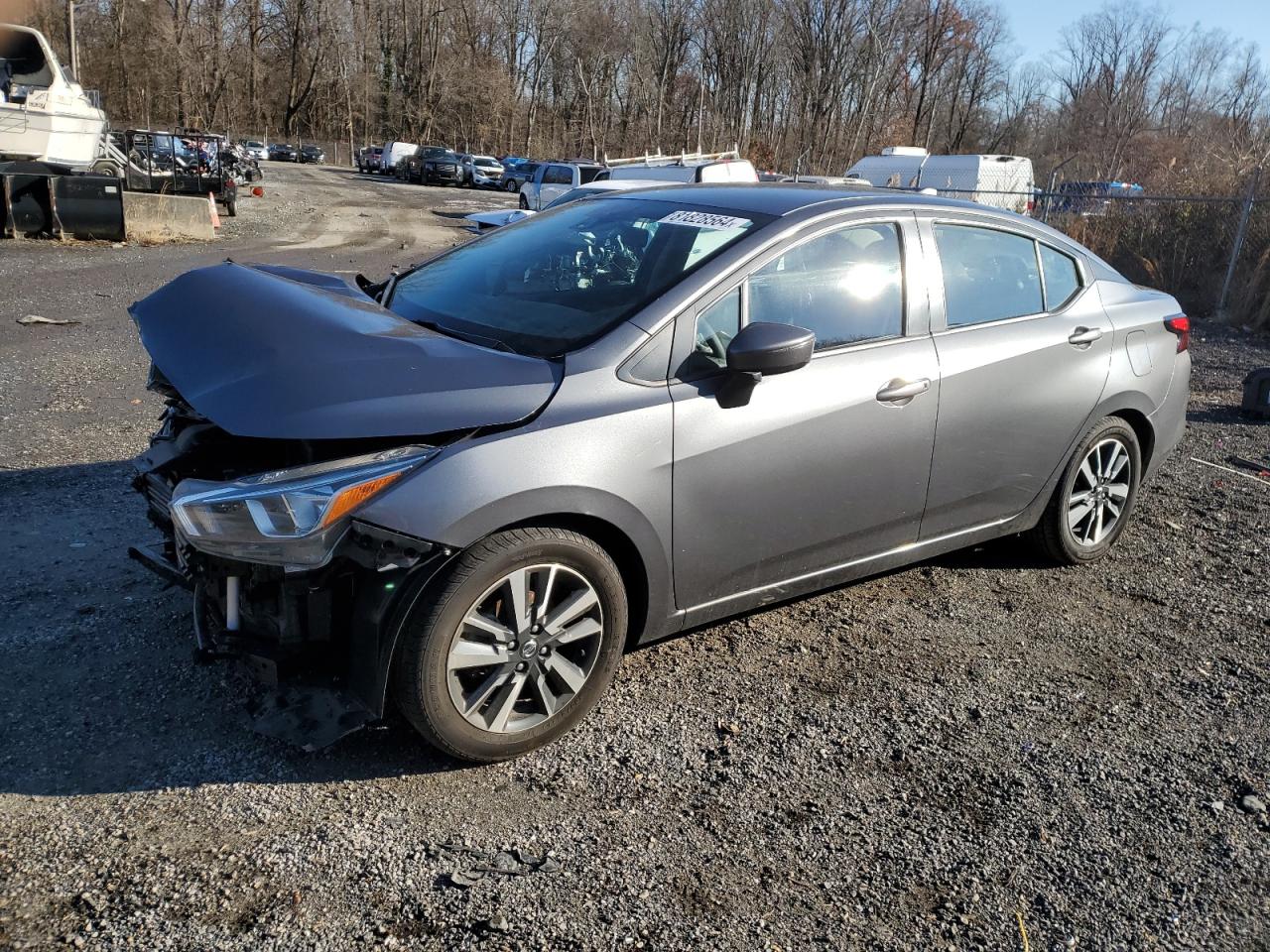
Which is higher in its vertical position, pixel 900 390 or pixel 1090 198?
pixel 1090 198

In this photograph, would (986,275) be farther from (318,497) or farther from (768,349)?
(318,497)

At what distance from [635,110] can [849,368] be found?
7210 cm

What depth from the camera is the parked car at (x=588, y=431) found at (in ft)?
9.36

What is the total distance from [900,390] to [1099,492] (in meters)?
1.72

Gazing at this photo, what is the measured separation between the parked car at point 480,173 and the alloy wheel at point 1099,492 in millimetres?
49937

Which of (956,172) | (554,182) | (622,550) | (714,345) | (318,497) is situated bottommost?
(622,550)

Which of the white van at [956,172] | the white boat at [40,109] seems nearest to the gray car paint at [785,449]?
the white boat at [40,109]

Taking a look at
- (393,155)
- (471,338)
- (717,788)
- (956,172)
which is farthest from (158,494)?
(393,155)

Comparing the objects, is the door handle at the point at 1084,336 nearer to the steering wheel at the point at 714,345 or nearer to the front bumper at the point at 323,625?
the steering wheel at the point at 714,345

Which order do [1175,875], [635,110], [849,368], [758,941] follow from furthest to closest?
[635,110] < [849,368] < [1175,875] < [758,941]

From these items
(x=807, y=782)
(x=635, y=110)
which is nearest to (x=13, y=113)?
Answer: (x=807, y=782)

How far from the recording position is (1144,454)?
512cm

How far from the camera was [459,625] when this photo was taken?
2.93 m

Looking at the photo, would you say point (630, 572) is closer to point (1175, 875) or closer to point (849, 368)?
point (849, 368)
